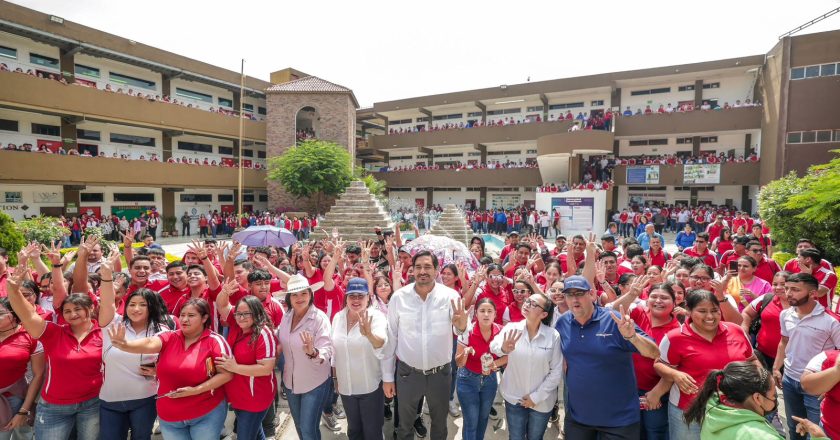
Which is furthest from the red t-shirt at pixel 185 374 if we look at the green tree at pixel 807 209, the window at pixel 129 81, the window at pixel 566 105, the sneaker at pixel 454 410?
the window at pixel 566 105

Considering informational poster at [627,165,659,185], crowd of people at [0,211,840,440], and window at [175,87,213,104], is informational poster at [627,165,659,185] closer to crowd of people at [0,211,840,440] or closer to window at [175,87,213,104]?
crowd of people at [0,211,840,440]

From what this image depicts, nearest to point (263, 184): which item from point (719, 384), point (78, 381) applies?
point (78, 381)

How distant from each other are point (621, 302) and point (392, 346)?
2.02 m

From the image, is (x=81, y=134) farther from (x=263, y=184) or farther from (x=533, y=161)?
(x=533, y=161)

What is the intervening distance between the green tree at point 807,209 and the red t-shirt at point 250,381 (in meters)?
10.8

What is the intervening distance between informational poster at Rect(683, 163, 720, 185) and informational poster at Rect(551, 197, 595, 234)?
6.62 metres

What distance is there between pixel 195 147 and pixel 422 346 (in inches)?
→ 1131

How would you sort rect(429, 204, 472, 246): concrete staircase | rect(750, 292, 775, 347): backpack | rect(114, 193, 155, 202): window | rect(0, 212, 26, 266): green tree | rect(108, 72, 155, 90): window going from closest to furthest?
rect(750, 292, 775, 347): backpack, rect(0, 212, 26, 266): green tree, rect(429, 204, 472, 246): concrete staircase, rect(108, 72, 155, 90): window, rect(114, 193, 155, 202): window

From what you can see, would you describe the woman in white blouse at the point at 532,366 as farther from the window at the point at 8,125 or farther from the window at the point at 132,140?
the window at the point at 132,140

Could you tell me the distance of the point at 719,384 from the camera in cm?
229

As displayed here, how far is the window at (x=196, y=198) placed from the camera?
26.8 meters

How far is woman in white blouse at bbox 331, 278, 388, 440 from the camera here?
342 cm

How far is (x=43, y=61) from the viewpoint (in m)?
20.1

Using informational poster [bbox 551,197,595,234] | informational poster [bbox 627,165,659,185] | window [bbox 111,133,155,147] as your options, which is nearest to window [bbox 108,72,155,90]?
window [bbox 111,133,155,147]
